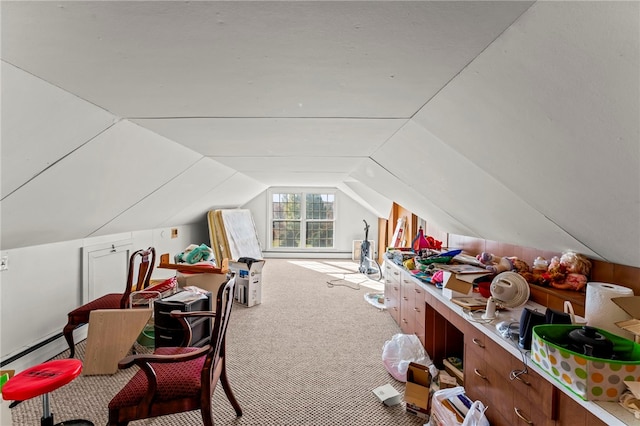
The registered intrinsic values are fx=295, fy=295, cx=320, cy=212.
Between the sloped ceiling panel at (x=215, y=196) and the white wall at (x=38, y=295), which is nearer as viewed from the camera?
the white wall at (x=38, y=295)

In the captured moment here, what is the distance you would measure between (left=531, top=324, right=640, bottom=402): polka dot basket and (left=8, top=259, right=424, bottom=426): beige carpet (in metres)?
1.13

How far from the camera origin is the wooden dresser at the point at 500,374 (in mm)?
1170

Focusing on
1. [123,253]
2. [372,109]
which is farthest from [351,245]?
[372,109]

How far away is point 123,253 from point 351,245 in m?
5.12

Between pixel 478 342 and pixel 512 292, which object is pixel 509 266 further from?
pixel 478 342

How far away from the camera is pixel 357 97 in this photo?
5.11ft

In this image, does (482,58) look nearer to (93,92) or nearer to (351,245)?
(93,92)

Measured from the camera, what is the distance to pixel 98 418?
197 cm

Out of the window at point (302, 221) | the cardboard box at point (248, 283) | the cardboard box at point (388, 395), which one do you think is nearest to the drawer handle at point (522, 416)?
the cardboard box at point (388, 395)

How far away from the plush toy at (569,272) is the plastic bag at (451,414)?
2.96 feet

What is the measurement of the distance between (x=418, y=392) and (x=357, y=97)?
199 cm

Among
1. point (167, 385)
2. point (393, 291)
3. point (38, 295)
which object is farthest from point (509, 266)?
point (38, 295)

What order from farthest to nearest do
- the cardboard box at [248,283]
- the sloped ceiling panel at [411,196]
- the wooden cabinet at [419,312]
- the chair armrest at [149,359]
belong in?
the cardboard box at [248,283]
the sloped ceiling panel at [411,196]
the wooden cabinet at [419,312]
the chair armrest at [149,359]

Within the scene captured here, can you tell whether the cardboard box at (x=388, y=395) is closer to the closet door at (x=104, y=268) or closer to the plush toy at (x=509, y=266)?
the plush toy at (x=509, y=266)
